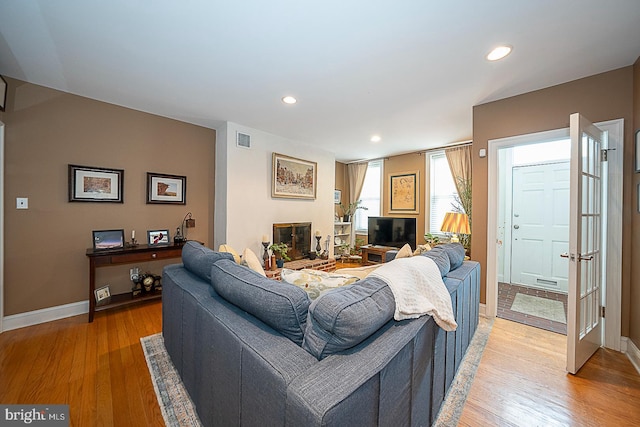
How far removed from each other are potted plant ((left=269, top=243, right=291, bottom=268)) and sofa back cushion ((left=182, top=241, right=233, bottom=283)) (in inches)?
82.3

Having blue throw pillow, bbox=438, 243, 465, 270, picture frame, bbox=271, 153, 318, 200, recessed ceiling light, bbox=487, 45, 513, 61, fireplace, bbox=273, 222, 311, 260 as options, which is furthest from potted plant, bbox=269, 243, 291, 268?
recessed ceiling light, bbox=487, 45, 513, 61

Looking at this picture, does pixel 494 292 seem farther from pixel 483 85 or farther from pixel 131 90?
pixel 131 90

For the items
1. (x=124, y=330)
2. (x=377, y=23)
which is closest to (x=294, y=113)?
(x=377, y=23)

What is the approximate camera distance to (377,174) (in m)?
5.93

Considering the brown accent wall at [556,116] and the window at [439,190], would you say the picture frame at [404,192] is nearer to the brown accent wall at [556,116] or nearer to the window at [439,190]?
the window at [439,190]

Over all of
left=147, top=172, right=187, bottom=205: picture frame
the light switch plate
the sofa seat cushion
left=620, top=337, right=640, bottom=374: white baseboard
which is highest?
left=147, top=172, right=187, bottom=205: picture frame

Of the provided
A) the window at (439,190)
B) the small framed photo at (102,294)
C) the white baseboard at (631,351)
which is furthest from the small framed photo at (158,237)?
the white baseboard at (631,351)

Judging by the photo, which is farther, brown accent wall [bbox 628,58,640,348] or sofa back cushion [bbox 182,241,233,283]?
brown accent wall [bbox 628,58,640,348]

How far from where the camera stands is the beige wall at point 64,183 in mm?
2480

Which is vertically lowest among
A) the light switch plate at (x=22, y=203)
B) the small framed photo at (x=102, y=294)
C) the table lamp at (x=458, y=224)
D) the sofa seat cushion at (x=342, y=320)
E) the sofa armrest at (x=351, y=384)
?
the small framed photo at (x=102, y=294)

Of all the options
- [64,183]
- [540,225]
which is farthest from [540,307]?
[64,183]

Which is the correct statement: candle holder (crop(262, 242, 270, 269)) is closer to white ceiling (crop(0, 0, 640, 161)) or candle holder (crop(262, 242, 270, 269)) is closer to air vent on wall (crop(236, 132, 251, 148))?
air vent on wall (crop(236, 132, 251, 148))

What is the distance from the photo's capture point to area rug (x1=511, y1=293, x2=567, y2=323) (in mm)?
2895

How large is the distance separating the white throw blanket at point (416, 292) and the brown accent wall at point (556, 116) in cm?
198
